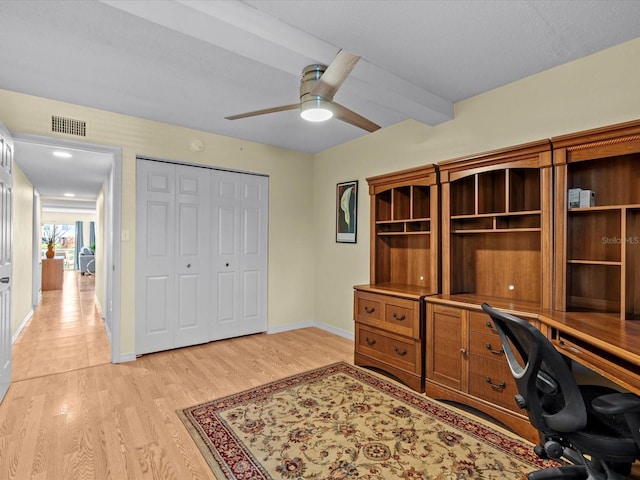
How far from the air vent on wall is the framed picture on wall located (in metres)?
2.93

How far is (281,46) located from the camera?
2.10 metres

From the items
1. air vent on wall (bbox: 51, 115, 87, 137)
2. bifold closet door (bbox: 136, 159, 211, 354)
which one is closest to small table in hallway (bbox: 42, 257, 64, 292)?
bifold closet door (bbox: 136, 159, 211, 354)

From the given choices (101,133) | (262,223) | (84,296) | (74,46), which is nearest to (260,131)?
(262,223)

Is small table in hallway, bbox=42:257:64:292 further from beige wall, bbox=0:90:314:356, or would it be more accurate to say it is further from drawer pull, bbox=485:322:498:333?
drawer pull, bbox=485:322:498:333

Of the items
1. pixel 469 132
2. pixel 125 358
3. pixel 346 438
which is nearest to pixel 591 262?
pixel 469 132

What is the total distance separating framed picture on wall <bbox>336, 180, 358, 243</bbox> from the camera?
14.5 feet

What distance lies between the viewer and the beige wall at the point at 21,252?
431cm

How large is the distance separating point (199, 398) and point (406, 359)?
5.79 ft

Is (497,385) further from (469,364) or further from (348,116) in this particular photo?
(348,116)

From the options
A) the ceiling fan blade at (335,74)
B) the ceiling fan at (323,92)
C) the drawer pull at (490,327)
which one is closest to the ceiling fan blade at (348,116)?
the ceiling fan at (323,92)

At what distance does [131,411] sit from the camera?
2.53 metres

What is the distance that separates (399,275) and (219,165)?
2.55m

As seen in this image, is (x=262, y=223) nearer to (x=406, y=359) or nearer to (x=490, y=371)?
(x=406, y=359)

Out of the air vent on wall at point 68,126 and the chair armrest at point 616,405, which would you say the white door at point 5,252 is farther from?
the chair armrest at point 616,405
